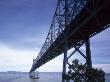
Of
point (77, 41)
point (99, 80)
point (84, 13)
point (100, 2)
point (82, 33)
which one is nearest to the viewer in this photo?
point (100, 2)

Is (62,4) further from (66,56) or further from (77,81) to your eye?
(77,81)

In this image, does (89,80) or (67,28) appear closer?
(89,80)

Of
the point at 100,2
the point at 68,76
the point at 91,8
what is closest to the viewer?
the point at 100,2

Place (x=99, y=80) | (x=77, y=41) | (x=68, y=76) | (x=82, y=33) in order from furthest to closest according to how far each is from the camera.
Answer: (x=77, y=41) → (x=82, y=33) → (x=68, y=76) → (x=99, y=80)

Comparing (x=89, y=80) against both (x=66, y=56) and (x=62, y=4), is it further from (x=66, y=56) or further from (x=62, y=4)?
(x=62, y=4)

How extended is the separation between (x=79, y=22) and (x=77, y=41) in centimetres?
763

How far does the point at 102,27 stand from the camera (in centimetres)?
2238

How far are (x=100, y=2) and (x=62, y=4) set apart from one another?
528 inches

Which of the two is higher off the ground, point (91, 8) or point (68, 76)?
point (91, 8)

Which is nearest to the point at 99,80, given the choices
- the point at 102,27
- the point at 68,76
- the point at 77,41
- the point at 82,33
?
the point at 68,76

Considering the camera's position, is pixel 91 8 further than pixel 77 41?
No

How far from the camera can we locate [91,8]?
18906 millimetres

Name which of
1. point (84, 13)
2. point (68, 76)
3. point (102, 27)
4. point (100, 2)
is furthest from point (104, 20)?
point (68, 76)

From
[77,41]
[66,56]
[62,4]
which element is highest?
[62,4]
